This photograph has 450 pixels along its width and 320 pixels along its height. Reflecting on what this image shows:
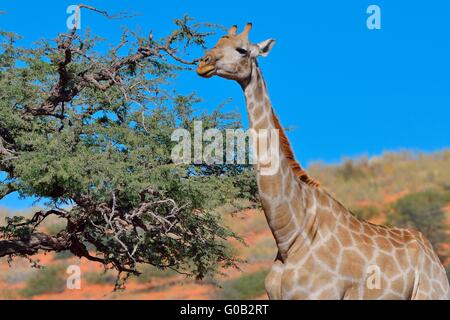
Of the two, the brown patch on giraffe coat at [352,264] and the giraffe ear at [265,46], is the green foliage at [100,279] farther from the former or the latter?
the brown patch on giraffe coat at [352,264]

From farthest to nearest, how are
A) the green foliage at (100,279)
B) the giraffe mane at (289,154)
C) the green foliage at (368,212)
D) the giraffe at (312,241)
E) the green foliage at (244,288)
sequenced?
the green foliage at (368,212)
the green foliage at (100,279)
the green foliage at (244,288)
the giraffe mane at (289,154)
the giraffe at (312,241)

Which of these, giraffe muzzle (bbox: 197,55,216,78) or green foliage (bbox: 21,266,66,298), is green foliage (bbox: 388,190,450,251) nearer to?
green foliage (bbox: 21,266,66,298)

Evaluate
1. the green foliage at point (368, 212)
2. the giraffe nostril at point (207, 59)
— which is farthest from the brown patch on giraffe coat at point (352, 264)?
the green foliage at point (368, 212)

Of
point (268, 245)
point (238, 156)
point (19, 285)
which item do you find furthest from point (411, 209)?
point (238, 156)

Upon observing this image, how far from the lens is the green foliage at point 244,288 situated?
3331cm

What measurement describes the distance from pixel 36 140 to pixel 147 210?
2230 millimetres

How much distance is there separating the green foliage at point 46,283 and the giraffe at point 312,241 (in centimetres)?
2908

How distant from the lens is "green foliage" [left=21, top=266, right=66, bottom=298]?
3662 cm

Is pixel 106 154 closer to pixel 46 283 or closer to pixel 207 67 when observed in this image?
pixel 207 67

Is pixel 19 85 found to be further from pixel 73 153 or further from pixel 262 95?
pixel 262 95

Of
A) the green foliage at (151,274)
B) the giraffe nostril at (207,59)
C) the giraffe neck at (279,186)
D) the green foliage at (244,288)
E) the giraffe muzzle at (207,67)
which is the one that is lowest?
the green foliage at (244,288)

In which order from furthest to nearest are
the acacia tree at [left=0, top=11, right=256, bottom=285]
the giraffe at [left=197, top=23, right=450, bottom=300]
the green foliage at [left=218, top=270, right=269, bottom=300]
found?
1. the green foliage at [left=218, top=270, right=269, bottom=300]
2. the acacia tree at [left=0, top=11, right=256, bottom=285]
3. the giraffe at [left=197, top=23, right=450, bottom=300]

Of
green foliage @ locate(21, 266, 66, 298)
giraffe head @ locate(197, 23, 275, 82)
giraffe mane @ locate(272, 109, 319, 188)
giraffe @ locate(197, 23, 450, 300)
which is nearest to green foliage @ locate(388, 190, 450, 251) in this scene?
green foliage @ locate(21, 266, 66, 298)

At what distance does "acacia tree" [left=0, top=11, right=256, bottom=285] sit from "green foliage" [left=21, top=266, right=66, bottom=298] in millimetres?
20320
